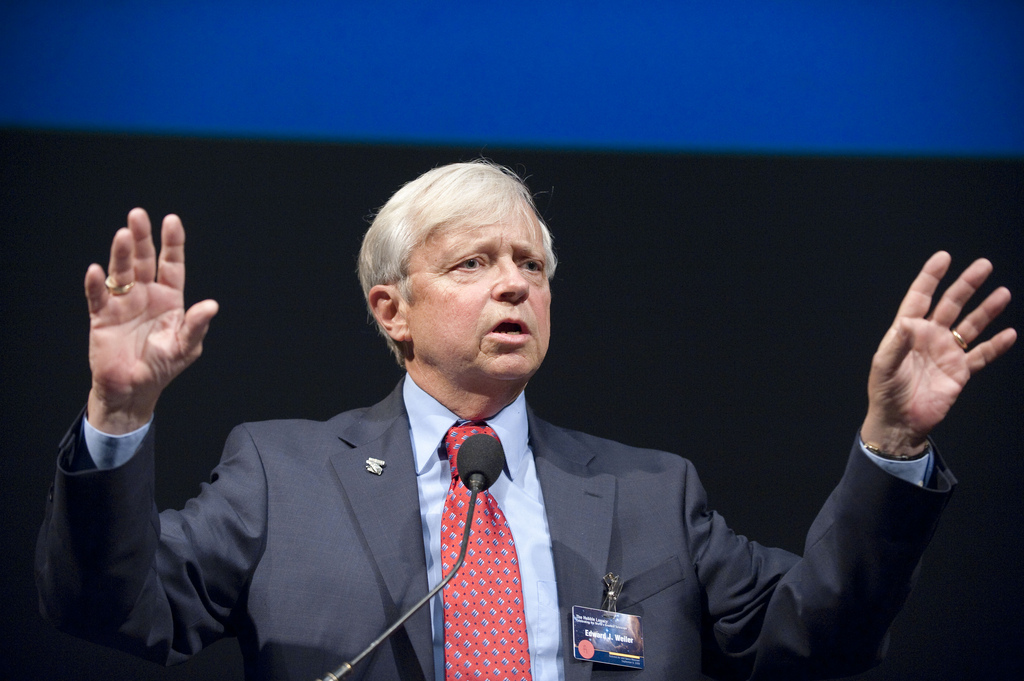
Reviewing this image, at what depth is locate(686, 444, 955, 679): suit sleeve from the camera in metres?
1.56

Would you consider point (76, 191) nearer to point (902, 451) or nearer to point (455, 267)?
point (455, 267)

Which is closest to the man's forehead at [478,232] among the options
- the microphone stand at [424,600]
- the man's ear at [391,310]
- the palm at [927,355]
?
the man's ear at [391,310]

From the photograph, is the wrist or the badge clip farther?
the badge clip

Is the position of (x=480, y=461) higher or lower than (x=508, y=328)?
lower

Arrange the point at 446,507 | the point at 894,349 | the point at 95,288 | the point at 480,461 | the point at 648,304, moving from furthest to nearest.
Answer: the point at 648,304, the point at 446,507, the point at 480,461, the point at 894,349, the point at 95,288

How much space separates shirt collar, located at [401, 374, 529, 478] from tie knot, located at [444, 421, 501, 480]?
0.04 feet

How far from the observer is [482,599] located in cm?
179

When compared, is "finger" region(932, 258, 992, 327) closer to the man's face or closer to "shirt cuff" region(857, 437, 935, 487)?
"shirt cuff" region(857, 437, 935, 487)

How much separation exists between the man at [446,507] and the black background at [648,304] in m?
0.40

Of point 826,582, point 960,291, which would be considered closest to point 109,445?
point 826,582

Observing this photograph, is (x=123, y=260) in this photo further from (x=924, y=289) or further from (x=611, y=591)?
(x=924, y=289)

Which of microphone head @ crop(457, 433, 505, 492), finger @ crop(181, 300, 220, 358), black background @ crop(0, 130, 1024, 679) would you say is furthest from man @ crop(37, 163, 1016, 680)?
black background @ crop(0, 130, 1024, 679)

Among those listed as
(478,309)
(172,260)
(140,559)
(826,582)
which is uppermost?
(172,260)

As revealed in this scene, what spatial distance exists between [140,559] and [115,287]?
0.44 meters
